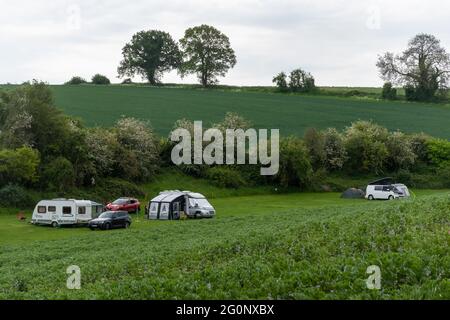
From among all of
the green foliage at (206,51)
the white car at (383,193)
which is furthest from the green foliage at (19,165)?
the green foliage at (206,51)

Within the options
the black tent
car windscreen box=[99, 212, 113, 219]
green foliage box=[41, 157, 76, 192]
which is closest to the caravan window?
car windscreen box=[99, 212, 113, 219]

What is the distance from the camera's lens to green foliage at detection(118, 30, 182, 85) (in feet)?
443

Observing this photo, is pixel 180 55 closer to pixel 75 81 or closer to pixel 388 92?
pixel 75 81

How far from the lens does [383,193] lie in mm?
57469

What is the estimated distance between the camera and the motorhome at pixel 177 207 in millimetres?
44750

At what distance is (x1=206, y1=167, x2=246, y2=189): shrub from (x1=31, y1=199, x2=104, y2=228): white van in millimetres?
24420

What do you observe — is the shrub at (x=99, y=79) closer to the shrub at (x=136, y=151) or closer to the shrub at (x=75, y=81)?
the shrub at (x=75, y=81)

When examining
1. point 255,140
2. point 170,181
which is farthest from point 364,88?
point 170,181

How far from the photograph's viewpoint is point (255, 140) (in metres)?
73.2

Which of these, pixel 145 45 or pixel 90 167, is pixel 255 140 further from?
pixel 145 45

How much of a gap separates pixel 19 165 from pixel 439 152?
175 feet

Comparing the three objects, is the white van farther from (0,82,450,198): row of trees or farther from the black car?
(0,82,450,198): row of trees
